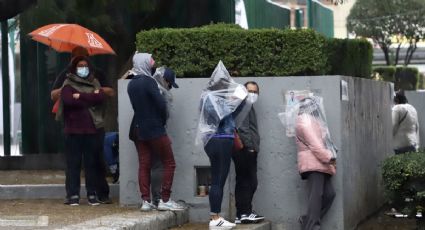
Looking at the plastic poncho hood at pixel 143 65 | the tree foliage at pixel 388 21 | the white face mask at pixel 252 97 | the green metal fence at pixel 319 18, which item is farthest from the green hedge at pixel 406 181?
the tree foliage at pixel 388 21

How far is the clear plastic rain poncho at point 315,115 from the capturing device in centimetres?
970

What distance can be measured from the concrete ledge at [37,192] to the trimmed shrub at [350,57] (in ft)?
10.6

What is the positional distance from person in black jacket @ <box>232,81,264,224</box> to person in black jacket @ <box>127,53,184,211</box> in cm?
69

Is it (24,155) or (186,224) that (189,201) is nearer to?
(186,224)

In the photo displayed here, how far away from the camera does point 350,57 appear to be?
12.3 meters

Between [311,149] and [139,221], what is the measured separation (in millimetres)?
2073

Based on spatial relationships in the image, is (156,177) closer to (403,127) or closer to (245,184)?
(245,184)

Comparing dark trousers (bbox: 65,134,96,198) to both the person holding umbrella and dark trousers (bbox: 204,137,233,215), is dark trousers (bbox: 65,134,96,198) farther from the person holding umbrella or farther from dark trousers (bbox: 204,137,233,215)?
dark trousers (bbox: 204,137,233,215)

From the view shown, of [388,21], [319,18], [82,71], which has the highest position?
[388,21]

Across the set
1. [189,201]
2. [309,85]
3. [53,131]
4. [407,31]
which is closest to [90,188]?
[189,201]

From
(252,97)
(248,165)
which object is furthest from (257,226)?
(252,97)

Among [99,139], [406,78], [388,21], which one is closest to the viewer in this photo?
[99,139]

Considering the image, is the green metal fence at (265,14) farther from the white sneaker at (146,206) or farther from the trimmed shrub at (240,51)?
the white sneaker at (146,206)

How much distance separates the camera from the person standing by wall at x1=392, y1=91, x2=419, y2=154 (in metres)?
15.0
